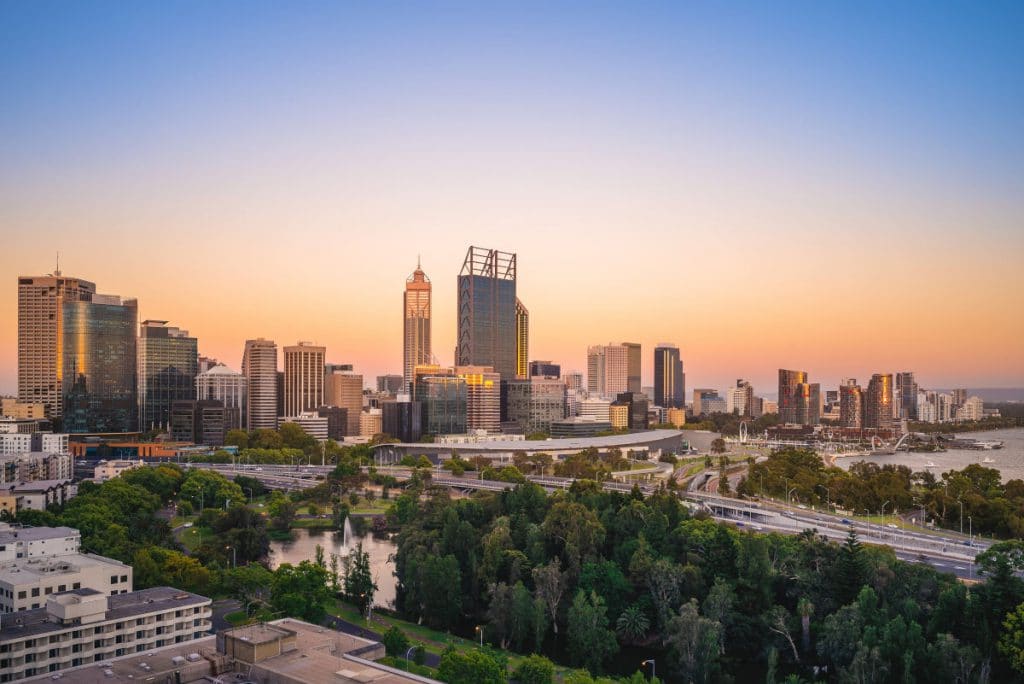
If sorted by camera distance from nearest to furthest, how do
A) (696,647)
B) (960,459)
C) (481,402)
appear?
1. (696,647)
2. (481,402)
3. (960,459)

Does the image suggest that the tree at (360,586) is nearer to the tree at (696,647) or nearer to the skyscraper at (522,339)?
the tree at (696,647)

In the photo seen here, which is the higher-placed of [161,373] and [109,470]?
[161,373]

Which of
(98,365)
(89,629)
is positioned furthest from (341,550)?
(98,365)

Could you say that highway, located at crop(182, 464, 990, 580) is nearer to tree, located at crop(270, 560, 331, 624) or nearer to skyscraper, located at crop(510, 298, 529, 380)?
tree, located at crop(270, 560, 331, 624)

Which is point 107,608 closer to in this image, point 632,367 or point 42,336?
point 42,336

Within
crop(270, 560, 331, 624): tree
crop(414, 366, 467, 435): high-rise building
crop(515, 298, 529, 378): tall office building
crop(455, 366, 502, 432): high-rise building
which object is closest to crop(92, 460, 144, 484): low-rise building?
crop(270, 560, 331, 624): tree

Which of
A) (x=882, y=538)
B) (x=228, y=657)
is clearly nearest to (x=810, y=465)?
(x=882, y=538)
